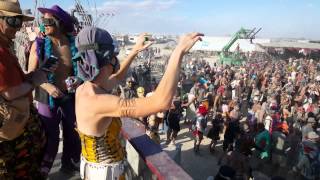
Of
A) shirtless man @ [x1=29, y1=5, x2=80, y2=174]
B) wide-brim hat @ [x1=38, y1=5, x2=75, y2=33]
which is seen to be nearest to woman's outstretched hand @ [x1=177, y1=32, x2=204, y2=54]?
shirtless man @ [x1=29, y1=5, x2=80, y2=174]

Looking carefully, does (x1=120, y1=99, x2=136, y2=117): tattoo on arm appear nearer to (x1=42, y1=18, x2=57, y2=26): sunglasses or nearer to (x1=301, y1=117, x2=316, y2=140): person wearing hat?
(x1=42, y1=18, x2=57, y2=26): sunglasses

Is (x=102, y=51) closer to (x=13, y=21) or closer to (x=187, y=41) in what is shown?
(x=187, y=41)

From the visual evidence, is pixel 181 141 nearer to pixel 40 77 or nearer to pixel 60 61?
pixel 60 61

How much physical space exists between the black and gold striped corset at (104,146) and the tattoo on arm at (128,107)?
0.38 m

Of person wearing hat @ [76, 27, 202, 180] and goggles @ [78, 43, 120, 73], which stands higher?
goggles @ [78, 43, 120, 73]

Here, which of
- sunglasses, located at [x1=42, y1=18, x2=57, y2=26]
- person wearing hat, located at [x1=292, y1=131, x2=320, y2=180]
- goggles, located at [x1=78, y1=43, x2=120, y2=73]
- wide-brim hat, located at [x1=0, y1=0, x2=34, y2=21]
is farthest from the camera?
person wearing hat, located at [x1=292, y1=131, x2=320, y2=180]

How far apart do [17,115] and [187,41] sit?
4.37 ft

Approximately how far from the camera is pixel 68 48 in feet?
12.0

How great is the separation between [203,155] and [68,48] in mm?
6937

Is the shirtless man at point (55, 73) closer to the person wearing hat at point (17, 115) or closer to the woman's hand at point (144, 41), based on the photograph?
the person wearing hat at point (17, 115)

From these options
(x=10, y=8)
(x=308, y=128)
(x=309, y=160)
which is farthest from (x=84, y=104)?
(x=308, y=128)

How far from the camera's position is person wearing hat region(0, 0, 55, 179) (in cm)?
245

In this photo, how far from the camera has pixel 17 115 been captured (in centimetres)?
250

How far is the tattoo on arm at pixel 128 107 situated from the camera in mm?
2076
